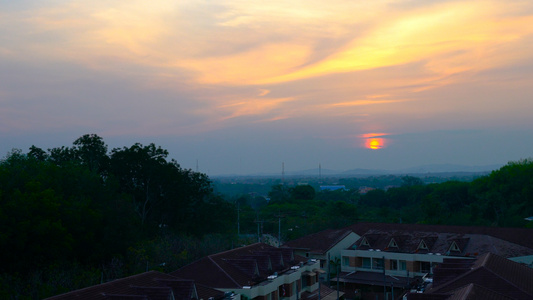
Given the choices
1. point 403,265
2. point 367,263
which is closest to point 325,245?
point 367,263


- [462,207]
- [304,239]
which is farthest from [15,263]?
[462,207]

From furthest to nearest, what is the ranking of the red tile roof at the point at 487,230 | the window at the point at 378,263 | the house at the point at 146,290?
the window at the point at 378,263, the red tile roof at the point at 487,230, the house at the point at 146,290

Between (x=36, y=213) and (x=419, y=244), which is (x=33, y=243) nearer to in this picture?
→ (x=36, y=213)

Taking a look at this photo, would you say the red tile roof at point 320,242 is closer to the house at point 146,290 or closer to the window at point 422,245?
the window at point 422,245

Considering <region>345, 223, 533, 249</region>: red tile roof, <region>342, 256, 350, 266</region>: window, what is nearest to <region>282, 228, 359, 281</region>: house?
<region>342, 256, 350, 266</region>: window

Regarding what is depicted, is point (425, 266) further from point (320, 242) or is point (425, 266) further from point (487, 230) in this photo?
point (320, 242)

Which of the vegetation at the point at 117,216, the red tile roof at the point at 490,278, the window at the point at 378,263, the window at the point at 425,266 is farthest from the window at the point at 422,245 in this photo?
the vegetation at the point at 117,216
